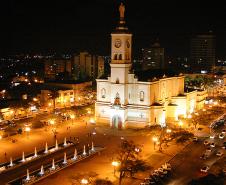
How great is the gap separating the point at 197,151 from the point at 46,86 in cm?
4190

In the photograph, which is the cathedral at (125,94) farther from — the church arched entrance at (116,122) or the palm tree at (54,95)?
the palm tree at (54,95)

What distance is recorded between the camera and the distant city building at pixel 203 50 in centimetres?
17085

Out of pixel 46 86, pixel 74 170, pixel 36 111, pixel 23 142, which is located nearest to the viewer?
pixel 74 170

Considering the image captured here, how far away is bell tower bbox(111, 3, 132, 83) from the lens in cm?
5150

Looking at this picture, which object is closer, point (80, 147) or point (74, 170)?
point (74, 170)

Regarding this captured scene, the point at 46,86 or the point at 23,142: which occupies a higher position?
the point at 46,86

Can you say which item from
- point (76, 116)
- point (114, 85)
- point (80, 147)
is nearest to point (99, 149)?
point (80, 147)

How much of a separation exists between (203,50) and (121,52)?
12927 cm

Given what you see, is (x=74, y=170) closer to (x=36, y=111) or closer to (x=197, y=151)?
(x=197, y=151)

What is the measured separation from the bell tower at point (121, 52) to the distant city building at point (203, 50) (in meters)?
121

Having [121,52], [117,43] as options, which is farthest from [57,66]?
[121,52]

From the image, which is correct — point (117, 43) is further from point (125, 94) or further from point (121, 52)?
point (125, 94)

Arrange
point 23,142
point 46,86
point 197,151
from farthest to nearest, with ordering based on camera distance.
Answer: point 46,86
point 23,142
point 197,151

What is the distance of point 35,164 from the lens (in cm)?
3519
